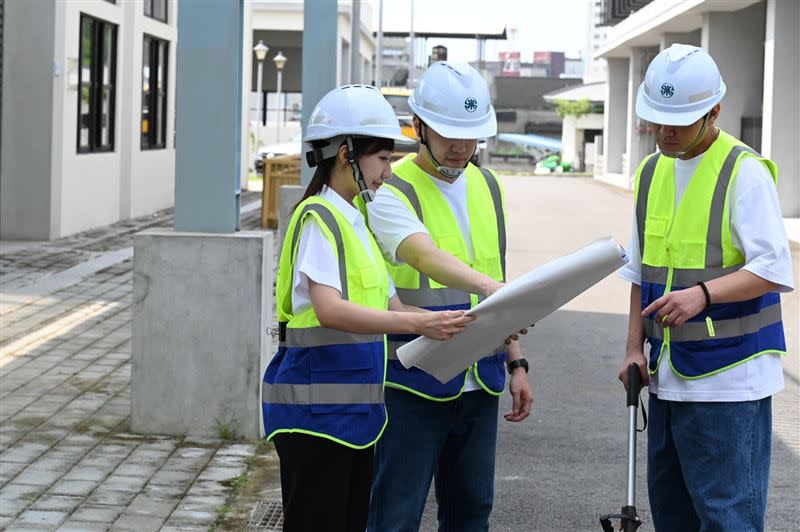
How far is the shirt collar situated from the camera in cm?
390

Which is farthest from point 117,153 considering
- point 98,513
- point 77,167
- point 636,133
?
point 636,133

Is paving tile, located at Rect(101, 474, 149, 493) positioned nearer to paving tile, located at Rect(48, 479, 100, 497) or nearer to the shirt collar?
paving tile, located at Rect(48, 479, 100, 497)

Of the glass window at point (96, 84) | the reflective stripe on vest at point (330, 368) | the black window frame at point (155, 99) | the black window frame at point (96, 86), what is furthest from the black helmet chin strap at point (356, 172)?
the black window frame at point (155, 99)

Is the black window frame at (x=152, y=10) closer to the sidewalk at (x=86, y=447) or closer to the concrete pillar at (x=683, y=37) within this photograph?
the sidewalk at (x=86, y=447)

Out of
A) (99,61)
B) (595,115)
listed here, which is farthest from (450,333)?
(595,115)

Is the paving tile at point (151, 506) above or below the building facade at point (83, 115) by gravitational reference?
below

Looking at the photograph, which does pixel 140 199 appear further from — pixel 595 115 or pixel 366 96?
pixel 595 115

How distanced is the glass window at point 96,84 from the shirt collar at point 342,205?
17.2 meters

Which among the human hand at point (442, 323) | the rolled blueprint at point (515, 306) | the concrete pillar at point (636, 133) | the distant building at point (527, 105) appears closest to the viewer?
the rolled blueprint at point (515, 306)

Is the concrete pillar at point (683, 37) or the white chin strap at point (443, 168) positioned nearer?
the white chin strap at point (443, 168)

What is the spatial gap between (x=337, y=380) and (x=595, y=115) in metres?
65.6

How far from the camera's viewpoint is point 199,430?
7695 mm

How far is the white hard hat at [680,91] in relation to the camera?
4090mm

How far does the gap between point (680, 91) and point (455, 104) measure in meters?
0.66
